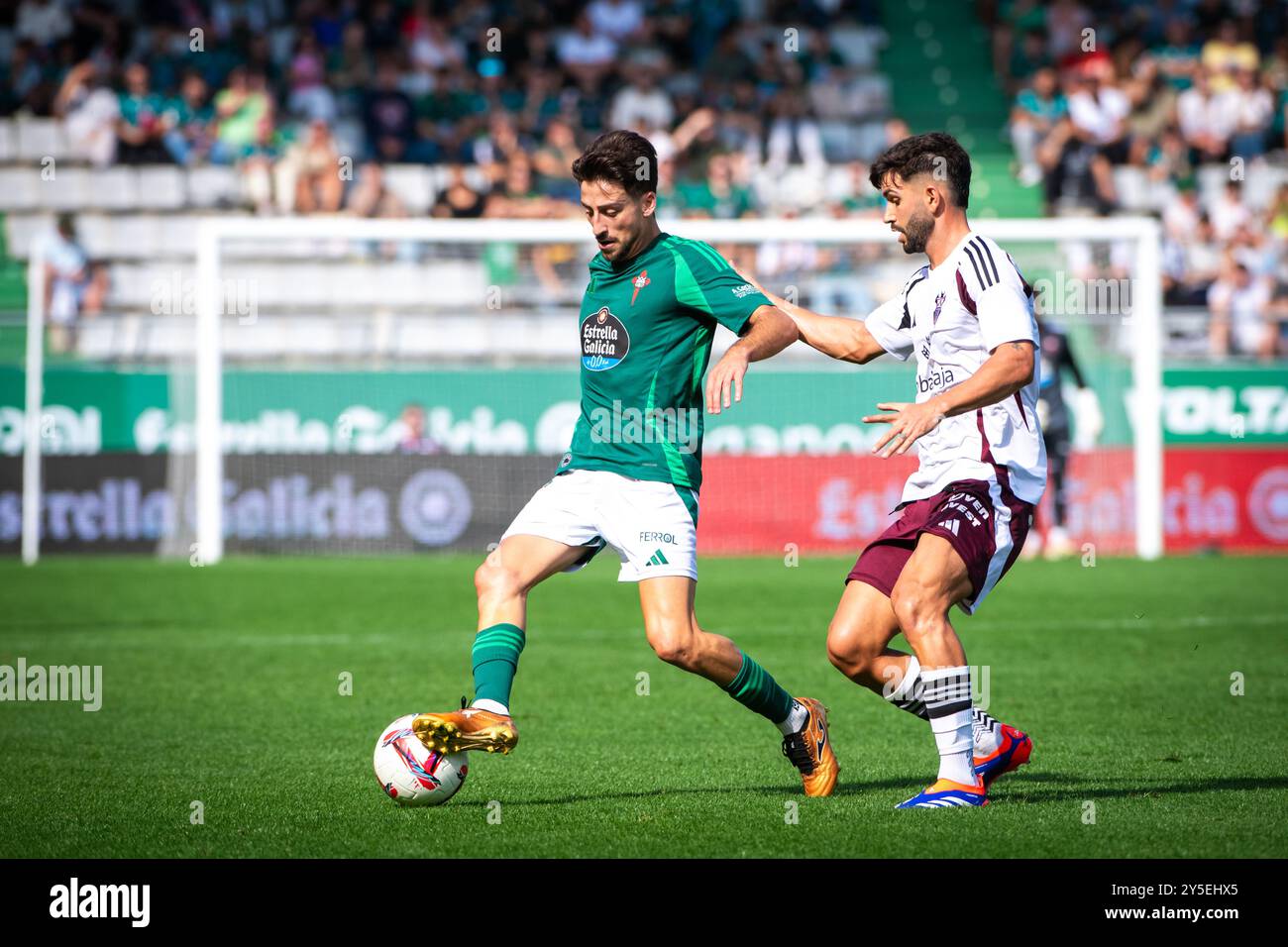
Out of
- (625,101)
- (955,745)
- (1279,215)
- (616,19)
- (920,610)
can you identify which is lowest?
(955,745)

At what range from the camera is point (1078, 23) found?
2634 cm

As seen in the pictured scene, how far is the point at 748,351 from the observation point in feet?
18.9

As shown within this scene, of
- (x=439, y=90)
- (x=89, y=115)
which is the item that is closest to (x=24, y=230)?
(x=89, y=115)

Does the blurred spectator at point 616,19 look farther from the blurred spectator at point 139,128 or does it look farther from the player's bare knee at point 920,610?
the player's bare knee at point 920,610

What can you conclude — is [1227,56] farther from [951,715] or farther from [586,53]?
[951,715]

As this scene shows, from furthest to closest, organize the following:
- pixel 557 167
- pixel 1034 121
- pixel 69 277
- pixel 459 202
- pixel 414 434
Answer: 1. pixel 1034 121
2. pixel 557 167
3. pixel 459 202
4. pixel 69 277
5. pixel 414 434

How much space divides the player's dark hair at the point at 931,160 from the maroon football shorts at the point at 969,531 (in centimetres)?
101

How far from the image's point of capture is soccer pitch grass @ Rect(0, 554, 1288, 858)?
5.36 meters

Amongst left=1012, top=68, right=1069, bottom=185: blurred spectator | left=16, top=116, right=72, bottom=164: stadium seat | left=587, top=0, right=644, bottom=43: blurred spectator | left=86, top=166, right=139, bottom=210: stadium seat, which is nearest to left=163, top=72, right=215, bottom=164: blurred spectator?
left=86, top=166, right=139, bottom=210: stadium seat

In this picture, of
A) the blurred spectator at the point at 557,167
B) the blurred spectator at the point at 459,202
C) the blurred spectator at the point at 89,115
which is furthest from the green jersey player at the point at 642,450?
the blurred spectator at the point at 89,115

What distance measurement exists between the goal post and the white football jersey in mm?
10392

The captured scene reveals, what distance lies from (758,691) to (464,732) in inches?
43.2

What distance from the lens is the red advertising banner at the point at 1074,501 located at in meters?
18.2
